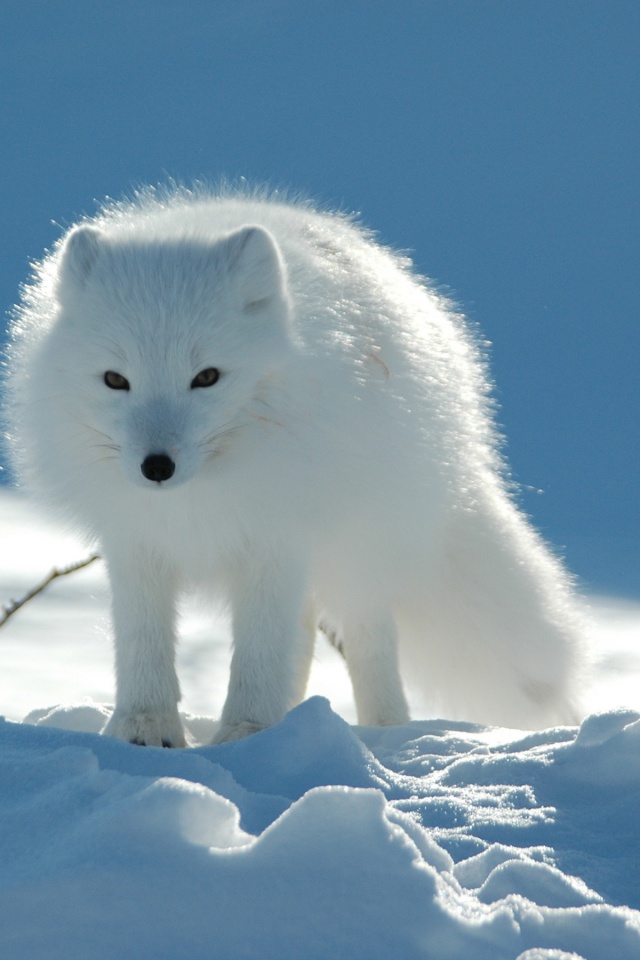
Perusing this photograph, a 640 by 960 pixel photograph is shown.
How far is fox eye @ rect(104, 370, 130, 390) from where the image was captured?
8.71ft

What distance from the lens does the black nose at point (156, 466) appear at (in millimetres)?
2514

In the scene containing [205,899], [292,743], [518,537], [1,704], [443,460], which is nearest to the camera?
Result: [205,899]

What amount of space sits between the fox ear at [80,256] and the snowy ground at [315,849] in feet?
3.38

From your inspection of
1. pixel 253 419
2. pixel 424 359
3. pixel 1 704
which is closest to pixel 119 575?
pixel 253 419

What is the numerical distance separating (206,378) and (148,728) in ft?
2.97

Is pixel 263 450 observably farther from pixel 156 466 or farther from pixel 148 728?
pixel 148 728

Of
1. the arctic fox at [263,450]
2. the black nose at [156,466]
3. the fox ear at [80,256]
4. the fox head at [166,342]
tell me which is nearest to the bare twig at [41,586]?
the arctic fox at [263,450]

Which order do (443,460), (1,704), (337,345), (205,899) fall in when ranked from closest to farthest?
1. (205,899)
2. (337,345)
3. (443,460)
4. (1,704)

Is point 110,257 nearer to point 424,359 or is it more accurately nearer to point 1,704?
point 424,359

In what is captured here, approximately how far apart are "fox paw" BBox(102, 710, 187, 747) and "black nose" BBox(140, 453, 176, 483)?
78 centimetres

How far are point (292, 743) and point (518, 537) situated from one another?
1.87 metres

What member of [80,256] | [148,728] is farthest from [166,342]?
[148,728]

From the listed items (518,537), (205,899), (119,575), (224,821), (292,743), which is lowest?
(205,899)

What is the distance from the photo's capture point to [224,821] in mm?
1710
